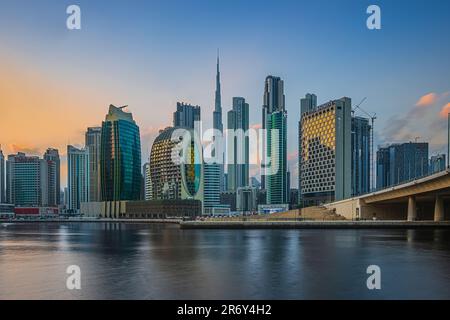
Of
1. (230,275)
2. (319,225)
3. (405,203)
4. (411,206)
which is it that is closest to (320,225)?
(319,225)

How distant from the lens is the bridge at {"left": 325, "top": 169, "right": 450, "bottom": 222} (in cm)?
8694

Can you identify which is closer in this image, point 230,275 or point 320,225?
point 230,275

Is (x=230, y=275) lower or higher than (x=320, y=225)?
higher

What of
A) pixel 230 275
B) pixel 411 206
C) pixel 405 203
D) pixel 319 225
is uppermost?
pixel 230 275

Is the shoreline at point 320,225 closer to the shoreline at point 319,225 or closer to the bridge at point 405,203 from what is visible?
the shoreline at point 319,225

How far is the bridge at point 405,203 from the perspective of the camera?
86.9 meters

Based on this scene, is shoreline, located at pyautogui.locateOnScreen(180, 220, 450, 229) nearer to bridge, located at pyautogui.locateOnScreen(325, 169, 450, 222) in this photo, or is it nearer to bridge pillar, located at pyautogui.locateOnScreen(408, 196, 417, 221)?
bridge pillar, located at pyautogui.locateOnScreen(408, 196, 417, 221)

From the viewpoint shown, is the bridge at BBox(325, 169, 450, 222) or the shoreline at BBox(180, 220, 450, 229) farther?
the shoreline at BBox(180, 220, 450, 229)

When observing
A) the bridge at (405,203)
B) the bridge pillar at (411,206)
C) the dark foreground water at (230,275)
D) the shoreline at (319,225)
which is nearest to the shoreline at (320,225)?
the shoreline at (319,225)

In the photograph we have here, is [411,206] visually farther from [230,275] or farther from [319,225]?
[230,275]

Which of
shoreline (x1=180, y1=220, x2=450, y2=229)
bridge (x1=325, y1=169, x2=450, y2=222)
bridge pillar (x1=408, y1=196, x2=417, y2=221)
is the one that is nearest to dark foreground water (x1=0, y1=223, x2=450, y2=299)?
bridge (x1=325, y1=169, x2=450, y2=222)

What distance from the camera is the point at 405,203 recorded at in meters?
120
